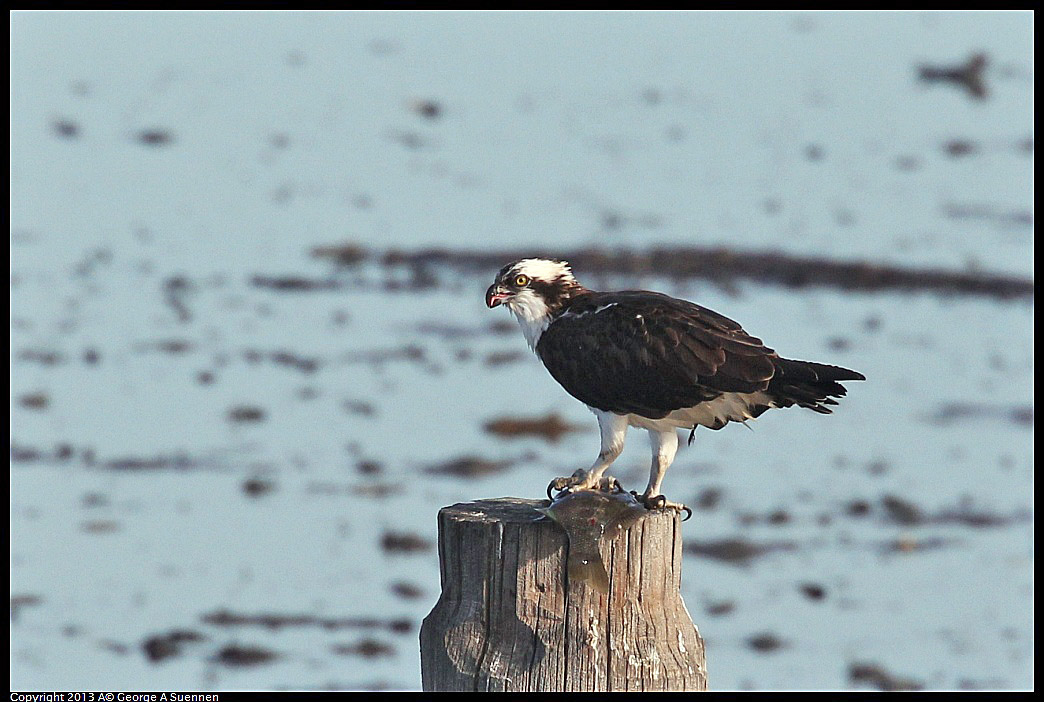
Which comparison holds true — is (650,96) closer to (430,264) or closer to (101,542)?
(430,264)

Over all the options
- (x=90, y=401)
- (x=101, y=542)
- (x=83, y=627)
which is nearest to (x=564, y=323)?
(x=83, y=627)

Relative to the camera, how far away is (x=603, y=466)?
548 cm

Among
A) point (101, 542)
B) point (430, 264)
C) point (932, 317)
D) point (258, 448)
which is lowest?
point (101, 542)

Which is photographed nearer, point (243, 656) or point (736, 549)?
point (243, 656)

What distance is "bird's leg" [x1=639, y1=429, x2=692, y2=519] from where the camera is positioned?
5.13 metres

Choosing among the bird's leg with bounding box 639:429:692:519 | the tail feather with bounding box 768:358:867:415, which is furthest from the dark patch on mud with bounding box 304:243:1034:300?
the tail feather with bounding box 768:358:867:415

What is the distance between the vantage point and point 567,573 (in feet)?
14.5

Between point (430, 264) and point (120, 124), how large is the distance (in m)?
6.93

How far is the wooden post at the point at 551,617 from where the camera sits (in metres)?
4.34

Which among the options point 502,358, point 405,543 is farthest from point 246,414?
point 405,543

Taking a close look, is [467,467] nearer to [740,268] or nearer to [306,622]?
[306,622]

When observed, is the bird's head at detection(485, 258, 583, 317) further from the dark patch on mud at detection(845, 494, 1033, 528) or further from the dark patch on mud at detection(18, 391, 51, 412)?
the dark patch on mud at detection(18, 391, 51, 412)

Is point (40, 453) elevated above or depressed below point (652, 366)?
above

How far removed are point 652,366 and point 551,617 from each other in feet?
3.99
